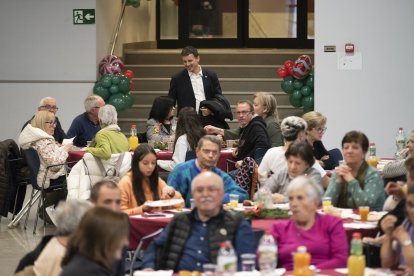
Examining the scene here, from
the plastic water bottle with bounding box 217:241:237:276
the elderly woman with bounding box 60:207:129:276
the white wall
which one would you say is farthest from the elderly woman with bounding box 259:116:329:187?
the white wall

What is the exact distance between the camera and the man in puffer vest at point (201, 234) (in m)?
5.93

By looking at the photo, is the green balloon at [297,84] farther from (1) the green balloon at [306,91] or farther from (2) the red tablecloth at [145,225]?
(2) the red tablecloth at [145,225]

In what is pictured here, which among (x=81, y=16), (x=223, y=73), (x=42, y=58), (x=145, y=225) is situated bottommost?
(x=145, y=225)

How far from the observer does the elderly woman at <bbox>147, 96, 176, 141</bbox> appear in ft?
40.0

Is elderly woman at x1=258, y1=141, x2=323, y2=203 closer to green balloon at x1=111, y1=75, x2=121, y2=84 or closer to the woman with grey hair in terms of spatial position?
the woman with grey hair

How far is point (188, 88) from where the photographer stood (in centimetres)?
1311

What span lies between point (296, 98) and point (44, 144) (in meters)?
5.40

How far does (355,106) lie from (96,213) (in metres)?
10.8

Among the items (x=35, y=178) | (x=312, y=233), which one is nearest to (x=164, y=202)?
(x=312, y=233)

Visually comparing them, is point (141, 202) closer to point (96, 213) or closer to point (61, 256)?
point (61, 256)

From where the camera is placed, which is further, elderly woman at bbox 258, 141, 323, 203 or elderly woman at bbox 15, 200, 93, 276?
elderly woman at bbox 258, 141, 323, 203

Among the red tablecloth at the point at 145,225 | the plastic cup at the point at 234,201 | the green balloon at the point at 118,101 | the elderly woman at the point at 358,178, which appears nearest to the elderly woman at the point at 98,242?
the red tablecloth at the point at 145,225

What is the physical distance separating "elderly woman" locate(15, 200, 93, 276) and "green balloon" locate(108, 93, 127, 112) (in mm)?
10020

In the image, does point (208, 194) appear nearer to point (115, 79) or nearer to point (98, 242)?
point (98, 242)
